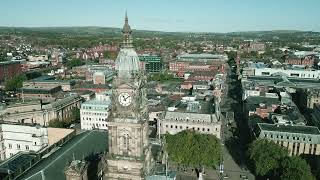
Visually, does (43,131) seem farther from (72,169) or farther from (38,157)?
(72,169)

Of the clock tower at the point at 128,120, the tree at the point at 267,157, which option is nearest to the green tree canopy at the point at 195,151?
the tree at the point at 267,157

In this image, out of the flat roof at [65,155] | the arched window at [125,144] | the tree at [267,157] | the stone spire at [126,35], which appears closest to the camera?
the stone spire at [126,35]

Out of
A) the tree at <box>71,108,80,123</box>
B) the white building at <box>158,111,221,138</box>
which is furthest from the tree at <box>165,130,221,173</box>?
the tree at <box>71,108,80,123</box>

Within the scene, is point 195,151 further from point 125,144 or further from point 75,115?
point 75,115

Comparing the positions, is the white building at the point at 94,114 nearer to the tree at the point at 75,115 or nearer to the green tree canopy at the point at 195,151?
the tree at the point at 75,115

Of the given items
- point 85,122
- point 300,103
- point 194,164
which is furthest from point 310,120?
point 85,122

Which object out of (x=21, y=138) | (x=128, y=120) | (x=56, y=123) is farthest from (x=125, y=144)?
(x=56, y=123)
